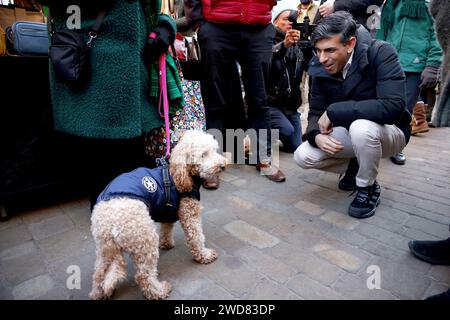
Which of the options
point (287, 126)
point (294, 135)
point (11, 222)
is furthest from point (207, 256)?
point (294, 135)

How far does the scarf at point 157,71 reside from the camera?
1.96 m

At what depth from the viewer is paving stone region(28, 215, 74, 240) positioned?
2354 millimetres

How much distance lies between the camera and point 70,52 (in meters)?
1.76

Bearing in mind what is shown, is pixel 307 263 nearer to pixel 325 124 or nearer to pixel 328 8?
pixel 325 124

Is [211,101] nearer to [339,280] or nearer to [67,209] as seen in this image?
[67,209]

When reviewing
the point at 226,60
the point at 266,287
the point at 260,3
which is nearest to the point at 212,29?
the point at 226,60

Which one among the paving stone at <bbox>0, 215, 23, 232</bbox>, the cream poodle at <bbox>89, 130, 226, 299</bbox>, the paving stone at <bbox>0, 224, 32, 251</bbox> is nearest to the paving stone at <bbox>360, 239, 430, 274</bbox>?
the cream poodle at <bbox>89, 130, 226, 299</bbox>

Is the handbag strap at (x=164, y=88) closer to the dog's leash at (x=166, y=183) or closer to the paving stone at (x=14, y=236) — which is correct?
the dog's leash at (x=166, y=183)

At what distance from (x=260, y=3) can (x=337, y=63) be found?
1063 millimetres

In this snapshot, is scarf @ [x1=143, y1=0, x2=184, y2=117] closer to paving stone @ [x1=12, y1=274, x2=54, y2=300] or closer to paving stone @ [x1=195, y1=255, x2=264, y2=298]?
paving stone @ [x1=195, y1=255, x2=264, y2=298]

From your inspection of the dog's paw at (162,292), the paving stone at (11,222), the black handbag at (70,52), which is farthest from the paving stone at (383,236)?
the paving stone at (11,222)

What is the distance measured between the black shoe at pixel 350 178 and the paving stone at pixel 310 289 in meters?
1.59

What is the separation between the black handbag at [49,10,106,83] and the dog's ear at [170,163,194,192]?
0.83 metres

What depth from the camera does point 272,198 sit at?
2980 millimetres
